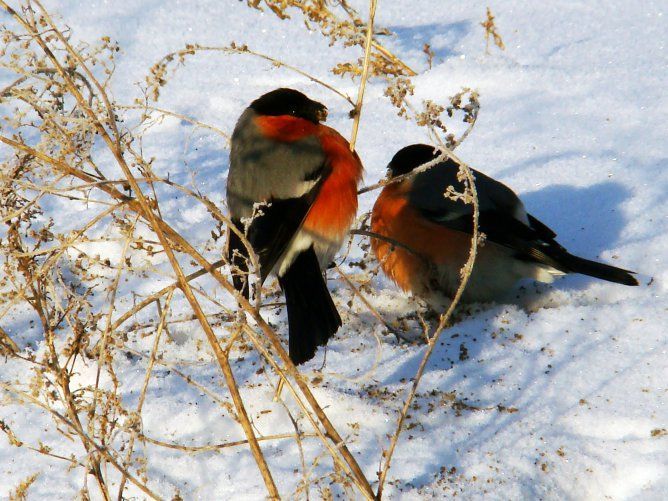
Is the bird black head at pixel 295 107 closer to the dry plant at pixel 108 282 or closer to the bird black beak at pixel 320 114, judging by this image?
the bird black beak at pixel 320 114

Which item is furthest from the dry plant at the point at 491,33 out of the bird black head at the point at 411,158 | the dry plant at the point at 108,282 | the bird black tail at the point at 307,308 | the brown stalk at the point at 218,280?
the brown stalk at the point at 218,280

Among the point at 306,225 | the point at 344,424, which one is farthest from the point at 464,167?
the point at 306,225

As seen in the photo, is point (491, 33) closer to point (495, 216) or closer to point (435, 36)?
point (435, 36)

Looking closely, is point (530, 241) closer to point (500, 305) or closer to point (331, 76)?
point (500, 305)

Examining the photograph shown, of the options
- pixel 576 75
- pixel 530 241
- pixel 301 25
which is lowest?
pixel 530 241

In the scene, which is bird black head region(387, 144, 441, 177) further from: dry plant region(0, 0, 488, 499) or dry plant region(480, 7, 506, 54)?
dry plant region(480, 7, 506, 54)

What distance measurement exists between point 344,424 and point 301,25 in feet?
10.9

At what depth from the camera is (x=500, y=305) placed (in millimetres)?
3688

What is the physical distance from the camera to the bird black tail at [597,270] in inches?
136

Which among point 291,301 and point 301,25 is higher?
point 301,25

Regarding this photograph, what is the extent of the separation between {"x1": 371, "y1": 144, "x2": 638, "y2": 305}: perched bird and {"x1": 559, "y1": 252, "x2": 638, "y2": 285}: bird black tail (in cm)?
7

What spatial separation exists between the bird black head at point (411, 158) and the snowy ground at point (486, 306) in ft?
0.79

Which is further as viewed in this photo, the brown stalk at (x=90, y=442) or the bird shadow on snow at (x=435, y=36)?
the bird shadow on snow at (x=435, y=36)

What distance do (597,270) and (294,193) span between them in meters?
1.34
